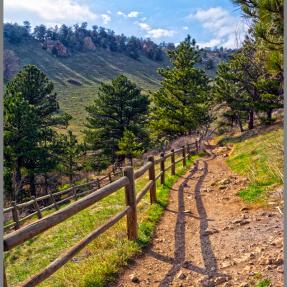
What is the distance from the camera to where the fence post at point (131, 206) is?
20.9 ft

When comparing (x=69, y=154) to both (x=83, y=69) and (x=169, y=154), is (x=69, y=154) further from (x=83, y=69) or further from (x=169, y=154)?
(x=83, y=69)

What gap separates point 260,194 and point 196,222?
90.1 inches

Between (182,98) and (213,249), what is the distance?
27.6 meters

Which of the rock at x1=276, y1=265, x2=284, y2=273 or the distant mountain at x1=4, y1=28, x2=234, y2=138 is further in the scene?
the distant mountain at x1=4, y1=28, x2=234, y2=138

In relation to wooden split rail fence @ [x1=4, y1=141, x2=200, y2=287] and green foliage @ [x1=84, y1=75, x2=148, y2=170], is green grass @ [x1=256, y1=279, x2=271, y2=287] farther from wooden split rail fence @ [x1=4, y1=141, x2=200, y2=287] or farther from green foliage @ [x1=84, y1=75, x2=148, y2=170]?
green foliage @ [x1=84, y1=75, x2=148, y2=170]

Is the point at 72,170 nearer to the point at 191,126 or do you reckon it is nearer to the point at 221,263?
the point at 191,126

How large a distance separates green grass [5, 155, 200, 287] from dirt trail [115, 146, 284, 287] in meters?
0.24

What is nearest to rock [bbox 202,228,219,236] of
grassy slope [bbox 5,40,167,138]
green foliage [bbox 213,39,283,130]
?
green foliage [bbox 213,39,283,130]

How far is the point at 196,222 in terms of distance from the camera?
767cm

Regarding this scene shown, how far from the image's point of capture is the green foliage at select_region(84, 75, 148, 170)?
33844mm

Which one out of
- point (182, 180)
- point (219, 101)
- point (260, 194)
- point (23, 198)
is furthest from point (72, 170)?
point (260, 194)

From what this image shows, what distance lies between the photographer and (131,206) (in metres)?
6.53

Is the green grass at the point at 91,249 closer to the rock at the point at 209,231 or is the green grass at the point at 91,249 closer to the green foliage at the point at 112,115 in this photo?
the rock at the point at 209,231

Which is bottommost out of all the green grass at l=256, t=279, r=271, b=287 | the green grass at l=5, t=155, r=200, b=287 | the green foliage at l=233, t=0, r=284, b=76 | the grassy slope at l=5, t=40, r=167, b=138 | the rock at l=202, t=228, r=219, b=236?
the green grass at l=5, t=155, r=200, b=287
